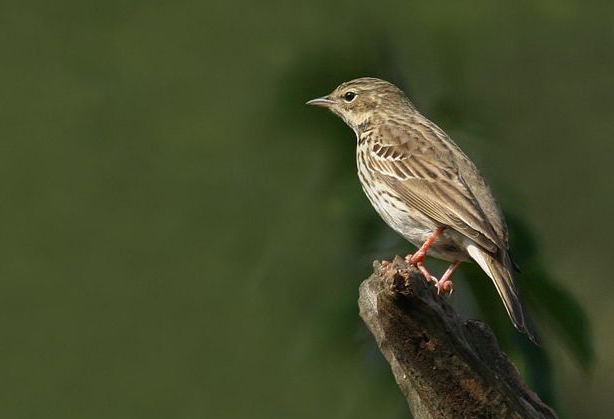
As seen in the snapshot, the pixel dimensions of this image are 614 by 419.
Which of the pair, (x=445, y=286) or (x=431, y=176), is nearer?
(x=445, y=286)

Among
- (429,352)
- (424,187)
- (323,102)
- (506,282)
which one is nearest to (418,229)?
(424,187)

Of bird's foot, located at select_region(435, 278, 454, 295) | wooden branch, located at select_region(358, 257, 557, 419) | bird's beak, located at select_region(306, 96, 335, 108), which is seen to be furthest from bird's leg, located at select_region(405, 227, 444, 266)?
bird's beak, located at select_region(306, 96, 335, 108)

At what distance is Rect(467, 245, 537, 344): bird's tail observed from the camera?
5.88 meters

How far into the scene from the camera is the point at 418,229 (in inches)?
255

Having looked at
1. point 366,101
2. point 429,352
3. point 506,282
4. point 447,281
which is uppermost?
point 366,101

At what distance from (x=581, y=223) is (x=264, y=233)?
2.33m

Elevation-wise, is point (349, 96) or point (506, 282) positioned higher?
point (349, 96)

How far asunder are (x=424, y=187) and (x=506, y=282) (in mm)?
682

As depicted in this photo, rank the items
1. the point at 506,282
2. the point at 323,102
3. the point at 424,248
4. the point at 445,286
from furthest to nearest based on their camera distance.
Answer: the point at 323,102
the point at 445,286
the point at 424,248
the point at 506,282

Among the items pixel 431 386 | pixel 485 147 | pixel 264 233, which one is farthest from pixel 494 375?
pixel 485 147

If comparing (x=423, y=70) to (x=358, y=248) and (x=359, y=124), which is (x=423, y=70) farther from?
(x=358, y=248)

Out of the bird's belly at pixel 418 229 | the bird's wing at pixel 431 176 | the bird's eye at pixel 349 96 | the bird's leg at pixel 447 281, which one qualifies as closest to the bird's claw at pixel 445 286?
the bird's leg at pixel 447 281

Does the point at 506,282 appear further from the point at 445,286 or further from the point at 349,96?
the point at 349,96

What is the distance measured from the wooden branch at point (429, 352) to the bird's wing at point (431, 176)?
3.13 feet
